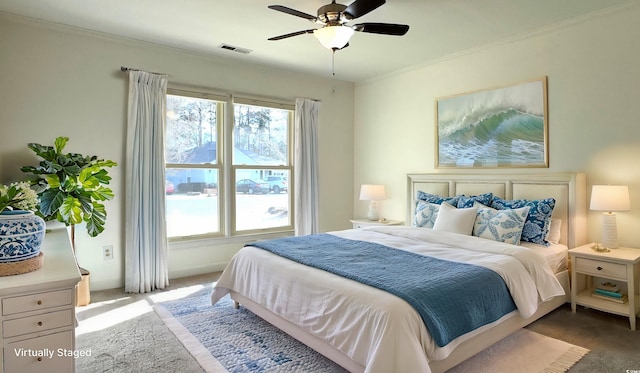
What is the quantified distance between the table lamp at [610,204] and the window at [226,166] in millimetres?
3573

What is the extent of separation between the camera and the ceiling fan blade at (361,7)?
237 centimetres

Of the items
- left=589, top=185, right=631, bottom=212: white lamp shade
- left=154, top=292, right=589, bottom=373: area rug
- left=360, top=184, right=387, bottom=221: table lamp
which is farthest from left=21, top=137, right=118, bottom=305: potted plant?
left=589, top=185, right=631, bottom=212: white lamp shade

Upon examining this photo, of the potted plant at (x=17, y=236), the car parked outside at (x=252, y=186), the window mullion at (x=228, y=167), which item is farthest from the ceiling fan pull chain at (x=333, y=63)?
the potted plant at (x=17, y=236)

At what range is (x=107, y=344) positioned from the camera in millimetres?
2615

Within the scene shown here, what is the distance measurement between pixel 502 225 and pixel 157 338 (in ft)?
10.2

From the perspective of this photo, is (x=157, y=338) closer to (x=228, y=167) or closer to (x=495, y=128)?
(x=228, y=167)

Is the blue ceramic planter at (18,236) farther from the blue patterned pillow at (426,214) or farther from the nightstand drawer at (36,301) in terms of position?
the blue patterned pillow at (426,214)

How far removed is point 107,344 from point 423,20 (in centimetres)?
380

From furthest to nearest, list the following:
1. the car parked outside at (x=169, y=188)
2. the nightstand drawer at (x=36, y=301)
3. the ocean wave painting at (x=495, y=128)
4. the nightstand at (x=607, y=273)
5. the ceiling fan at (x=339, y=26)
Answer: the car parked outside at (x=169, y=188), the ocean wave painting at (x=495, y=128), the nightstand at (x=607, y=273), the ceiling fan at (x=339, y=26), the nightstand drawer at (x=36, y=301)

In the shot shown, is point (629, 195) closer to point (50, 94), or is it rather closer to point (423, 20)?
point (423, 20)

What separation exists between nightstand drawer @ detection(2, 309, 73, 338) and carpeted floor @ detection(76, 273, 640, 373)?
3.20 ft

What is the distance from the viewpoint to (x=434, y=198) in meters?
4.17

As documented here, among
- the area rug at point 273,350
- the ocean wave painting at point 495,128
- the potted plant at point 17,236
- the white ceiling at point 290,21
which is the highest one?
the white ceiling at point 290,21

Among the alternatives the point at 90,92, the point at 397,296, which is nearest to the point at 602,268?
the point at 397,296
